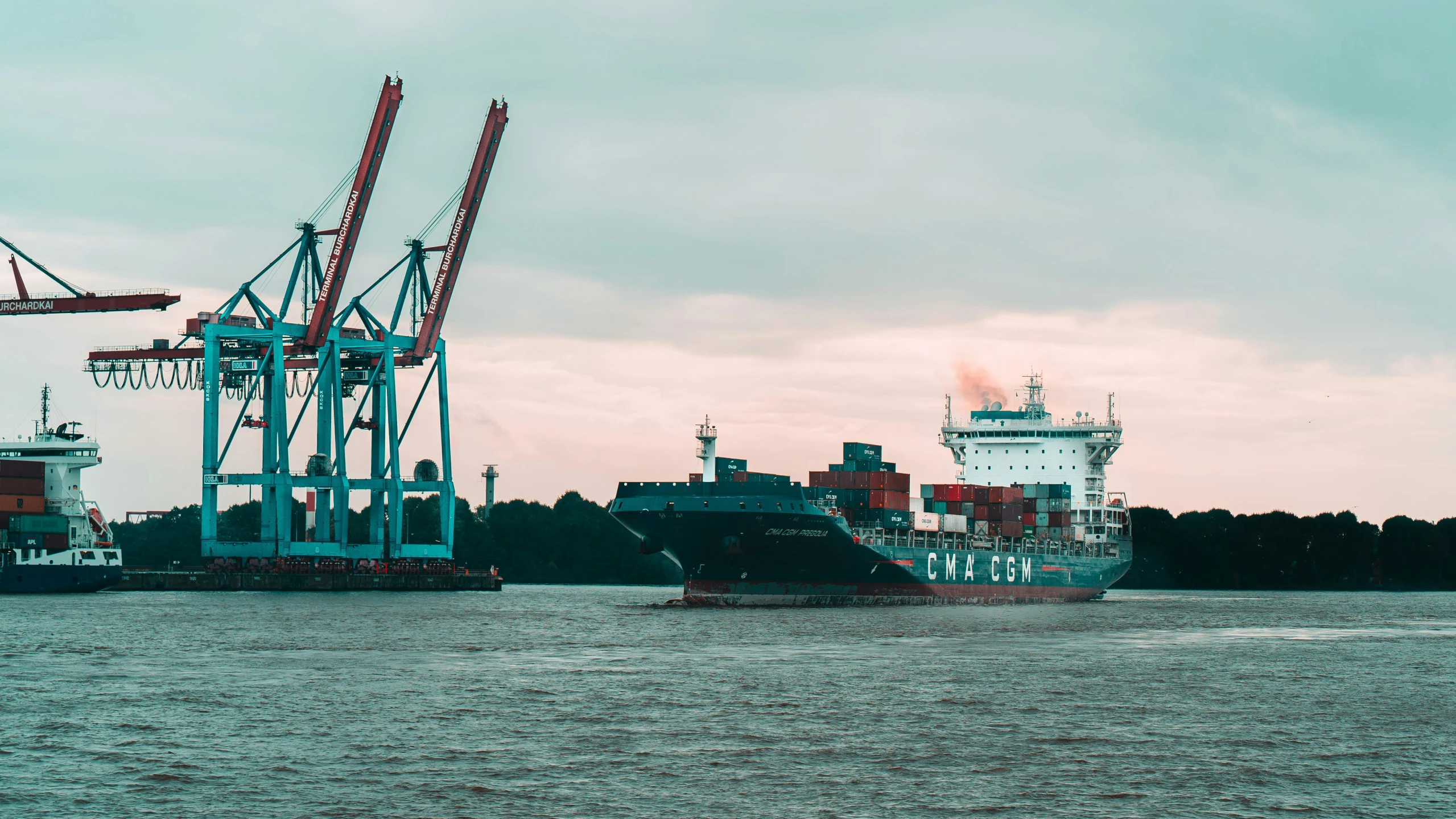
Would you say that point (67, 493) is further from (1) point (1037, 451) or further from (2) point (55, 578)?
(1) point (1037, 451)

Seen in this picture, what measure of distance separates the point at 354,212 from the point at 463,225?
755cm

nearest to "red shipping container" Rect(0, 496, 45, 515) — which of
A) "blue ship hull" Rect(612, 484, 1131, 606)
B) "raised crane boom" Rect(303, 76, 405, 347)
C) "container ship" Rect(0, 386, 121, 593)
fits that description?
"container ship" Rect(0, 386, 121, 593)

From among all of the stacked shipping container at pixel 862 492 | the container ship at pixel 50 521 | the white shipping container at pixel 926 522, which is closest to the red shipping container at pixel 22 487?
the container ship at pixel 50 521

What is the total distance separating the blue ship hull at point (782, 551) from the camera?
2210 inches

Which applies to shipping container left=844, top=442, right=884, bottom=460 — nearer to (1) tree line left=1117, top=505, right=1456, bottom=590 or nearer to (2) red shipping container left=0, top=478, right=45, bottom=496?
(2) red shipping container left=0, top=478, right=45, bottom=496

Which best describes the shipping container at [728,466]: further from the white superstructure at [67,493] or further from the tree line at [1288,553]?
the tree line at [1288,553]

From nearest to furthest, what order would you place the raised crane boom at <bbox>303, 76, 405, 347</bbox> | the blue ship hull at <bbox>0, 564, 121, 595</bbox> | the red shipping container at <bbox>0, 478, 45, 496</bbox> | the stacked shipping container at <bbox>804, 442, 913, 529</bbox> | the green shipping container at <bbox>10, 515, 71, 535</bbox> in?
the stacked shipping container at <bbox>804, 442, 913, 529</bbox> < the green shipping container at <bbox>10, 515, 71, 535</bbox> < the red shipping container at <bbox>0, 478, 45, 496</bbox> < the blue ship hull at <bbox>0, 564, 121, 595</bbox> < the raised crane boom at <bbox>303, 76, 405, 347</bbox>

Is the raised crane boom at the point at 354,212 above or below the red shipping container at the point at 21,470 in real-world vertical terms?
above

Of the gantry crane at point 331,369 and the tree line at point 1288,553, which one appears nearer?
the gantry crane at point 331,369

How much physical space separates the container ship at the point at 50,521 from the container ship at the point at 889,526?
109 feet

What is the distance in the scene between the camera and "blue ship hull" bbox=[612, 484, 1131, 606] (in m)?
56.1

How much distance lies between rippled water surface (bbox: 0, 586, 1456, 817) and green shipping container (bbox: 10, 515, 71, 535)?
27.1m

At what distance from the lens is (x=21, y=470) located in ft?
243

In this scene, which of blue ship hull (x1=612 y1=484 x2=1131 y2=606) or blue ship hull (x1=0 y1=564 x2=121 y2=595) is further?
blue ship hull (x1=0 y1=564 x2=121 y2=595)
